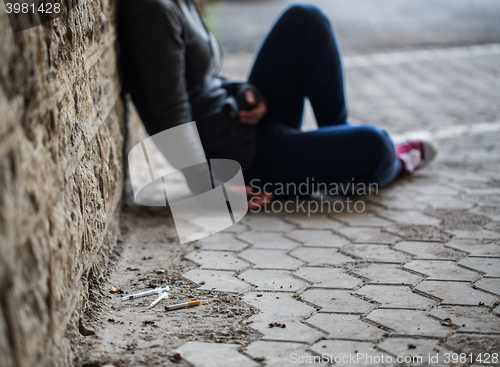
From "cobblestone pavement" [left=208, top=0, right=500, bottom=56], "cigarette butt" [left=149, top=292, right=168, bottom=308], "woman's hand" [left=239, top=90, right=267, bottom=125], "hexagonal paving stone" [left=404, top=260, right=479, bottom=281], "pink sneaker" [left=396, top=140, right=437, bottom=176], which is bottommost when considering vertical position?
Result: "hexagonal paving stone" [left=404, top=260, right=479, bottom=281]

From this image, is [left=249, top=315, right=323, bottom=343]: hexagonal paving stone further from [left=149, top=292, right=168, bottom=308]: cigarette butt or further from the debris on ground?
[left=149, top=292, right=168, bottom=308]: cigarette butt

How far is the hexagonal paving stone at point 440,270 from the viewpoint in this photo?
83.3 inches

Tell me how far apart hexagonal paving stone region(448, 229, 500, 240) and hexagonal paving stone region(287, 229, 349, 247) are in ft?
1.70

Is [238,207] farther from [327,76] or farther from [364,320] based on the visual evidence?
[364,320]

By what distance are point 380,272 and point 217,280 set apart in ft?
2.14

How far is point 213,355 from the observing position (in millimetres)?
1652

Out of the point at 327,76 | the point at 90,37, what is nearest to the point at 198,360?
the point at 90,37

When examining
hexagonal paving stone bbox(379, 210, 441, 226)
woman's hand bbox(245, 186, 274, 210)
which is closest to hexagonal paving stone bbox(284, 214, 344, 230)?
woman's hand bbox(245, 186, 274, 210)

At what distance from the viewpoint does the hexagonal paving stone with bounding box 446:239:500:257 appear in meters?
2.32

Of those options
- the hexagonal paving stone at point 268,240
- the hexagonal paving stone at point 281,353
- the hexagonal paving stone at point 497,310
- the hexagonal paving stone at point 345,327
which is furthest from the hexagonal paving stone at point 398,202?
the hexagonal paving stone at point 281,353

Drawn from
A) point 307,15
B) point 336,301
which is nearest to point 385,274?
point 336,301

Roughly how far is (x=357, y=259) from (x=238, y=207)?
2.68 ft

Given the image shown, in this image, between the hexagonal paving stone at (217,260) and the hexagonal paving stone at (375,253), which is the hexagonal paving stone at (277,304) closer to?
the hexagonal paving stone at (217,260)

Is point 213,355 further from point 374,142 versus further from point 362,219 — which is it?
point 374,142
